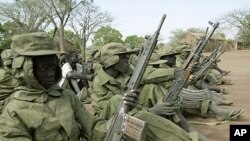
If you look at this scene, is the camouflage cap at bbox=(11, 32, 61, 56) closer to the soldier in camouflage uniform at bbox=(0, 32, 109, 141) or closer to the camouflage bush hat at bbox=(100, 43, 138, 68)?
the soldier in camouflage uniform at bbox=(0, 32, 109, 141)

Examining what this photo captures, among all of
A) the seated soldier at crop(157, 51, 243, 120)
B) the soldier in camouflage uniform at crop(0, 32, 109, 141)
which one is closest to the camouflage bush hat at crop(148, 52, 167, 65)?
the seated soldier at crop(157, 51, 243, 120)

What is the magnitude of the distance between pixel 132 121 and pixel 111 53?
2.58m

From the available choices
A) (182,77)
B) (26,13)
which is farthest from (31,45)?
(26,13)

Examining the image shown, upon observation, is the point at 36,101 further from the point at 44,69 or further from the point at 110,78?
the point at 110,78

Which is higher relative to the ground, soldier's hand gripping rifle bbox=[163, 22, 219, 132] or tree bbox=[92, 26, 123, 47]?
tree bbox=[92, 26, 123, 47]

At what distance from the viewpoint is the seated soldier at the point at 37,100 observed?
3217mm

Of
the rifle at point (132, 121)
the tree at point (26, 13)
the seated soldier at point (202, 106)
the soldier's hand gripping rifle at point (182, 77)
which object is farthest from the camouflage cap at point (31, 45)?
the tree at point (26, 13)

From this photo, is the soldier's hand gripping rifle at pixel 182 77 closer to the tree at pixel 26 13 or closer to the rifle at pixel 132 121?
the rifle at pixel 132 121

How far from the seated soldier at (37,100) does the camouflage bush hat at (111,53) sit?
1.96 meters

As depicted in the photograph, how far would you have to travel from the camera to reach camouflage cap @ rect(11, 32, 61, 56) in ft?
10.8

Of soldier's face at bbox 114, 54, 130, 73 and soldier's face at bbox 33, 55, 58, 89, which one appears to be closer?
soldier's face at bbox 33, 55, 58, 89

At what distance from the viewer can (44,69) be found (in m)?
3.33

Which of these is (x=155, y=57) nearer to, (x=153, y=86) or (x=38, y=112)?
(x=153, y=86)

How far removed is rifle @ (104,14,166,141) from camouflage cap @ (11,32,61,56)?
0.65 m
